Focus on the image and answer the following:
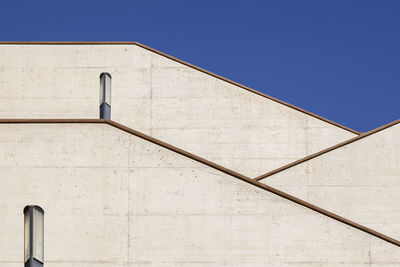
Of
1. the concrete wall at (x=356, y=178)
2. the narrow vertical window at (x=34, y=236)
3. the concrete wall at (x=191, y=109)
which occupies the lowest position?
the narrow vertical window at (x=34, y=236)

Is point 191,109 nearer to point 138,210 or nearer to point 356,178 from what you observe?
point 356,178

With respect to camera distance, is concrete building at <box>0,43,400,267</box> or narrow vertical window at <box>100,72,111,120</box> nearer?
concrete building at <box>0,43,400,267</box>

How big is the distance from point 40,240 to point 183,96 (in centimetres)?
1144

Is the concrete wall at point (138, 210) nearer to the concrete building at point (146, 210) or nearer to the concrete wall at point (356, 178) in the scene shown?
the concrete building at point (146, 210)

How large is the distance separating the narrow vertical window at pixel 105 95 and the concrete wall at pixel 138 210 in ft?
29.4

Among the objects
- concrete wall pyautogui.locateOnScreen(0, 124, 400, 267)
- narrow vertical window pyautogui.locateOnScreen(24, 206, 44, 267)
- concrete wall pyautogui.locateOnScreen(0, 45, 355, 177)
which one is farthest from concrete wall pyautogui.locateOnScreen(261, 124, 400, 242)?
narrow vertical window pyautogui.locateOnScreen(24, 206, 44, 267)

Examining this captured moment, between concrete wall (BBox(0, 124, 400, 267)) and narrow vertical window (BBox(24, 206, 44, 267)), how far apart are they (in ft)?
0.38

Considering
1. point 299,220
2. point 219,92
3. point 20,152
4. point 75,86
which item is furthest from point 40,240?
point 219,92

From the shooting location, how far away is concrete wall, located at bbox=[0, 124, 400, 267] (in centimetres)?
1325

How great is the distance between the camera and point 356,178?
67.2 feet

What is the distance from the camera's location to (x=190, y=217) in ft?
44.1

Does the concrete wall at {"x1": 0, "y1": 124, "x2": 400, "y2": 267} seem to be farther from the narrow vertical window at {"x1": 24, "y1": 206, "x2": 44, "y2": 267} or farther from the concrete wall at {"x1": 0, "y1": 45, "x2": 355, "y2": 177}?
the concrete wall at {"x1": 0, "y1": 45, "x2": 355, "y2": 177}

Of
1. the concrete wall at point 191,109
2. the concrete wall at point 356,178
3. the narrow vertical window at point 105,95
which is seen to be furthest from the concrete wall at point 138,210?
the concrete wall at point 191,109

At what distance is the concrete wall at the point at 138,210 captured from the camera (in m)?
13.2
